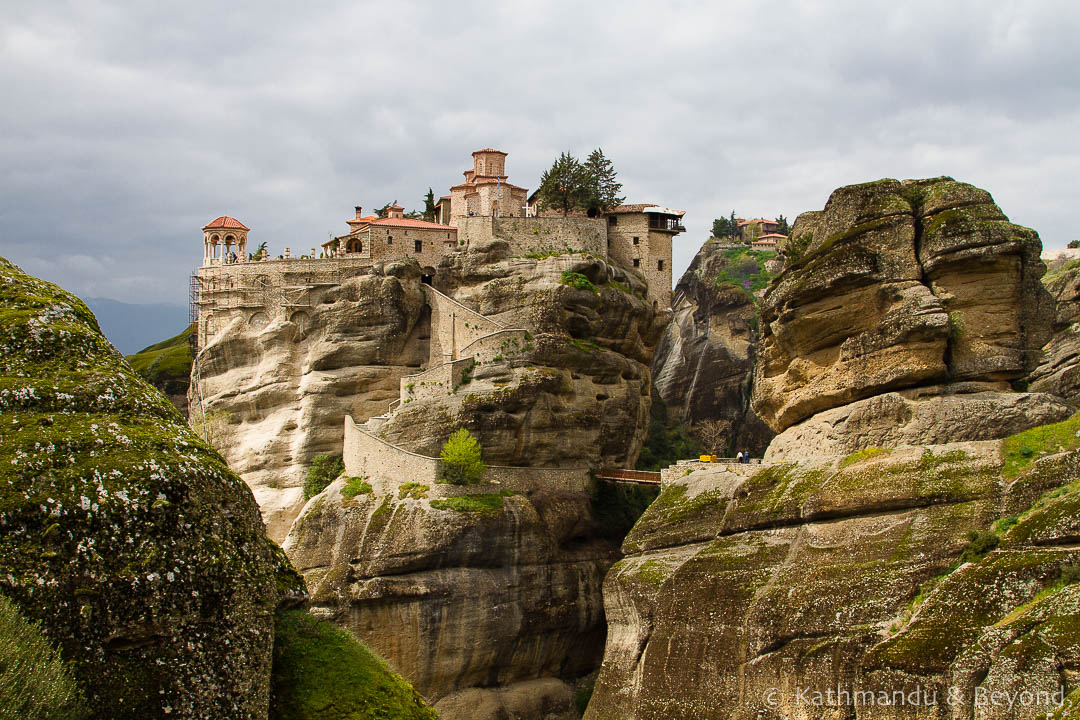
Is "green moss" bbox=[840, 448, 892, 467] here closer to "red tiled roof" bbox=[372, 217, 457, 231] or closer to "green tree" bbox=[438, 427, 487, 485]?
"green tree" bbox=[438, 427, 487, 485]

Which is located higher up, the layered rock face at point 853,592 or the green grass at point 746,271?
the green grass at point 746,271

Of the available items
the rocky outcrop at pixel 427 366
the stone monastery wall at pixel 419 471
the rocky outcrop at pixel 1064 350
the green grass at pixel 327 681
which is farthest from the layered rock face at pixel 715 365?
the green grass at pixel 327 681

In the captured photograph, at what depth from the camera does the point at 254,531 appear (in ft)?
44.8

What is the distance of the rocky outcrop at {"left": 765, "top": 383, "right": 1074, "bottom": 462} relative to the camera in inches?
1209

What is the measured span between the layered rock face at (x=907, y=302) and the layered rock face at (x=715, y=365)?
128 ft

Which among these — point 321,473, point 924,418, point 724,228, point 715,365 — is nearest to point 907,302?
point 924,418

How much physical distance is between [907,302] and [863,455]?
17.9 feet

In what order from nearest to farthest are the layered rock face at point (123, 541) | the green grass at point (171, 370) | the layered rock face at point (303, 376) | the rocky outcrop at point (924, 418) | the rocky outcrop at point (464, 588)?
the layered rock face at point (123, 541) < the rocky outcrop at point (924, 418) < the rocky outcrop at point (464, 588) < the layered rock face at point (303, 376) < the green grass at point (171, 370)

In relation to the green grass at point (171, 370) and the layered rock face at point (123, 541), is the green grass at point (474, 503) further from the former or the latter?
the layered rock face at point (123, 541)

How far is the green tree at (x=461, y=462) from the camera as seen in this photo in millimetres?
49562

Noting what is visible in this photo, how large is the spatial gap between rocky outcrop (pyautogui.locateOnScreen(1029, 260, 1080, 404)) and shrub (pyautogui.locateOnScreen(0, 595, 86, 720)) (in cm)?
3346

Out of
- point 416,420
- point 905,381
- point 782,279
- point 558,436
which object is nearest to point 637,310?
point 558,436

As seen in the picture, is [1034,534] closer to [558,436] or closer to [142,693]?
[142,693]

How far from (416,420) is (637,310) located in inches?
584
